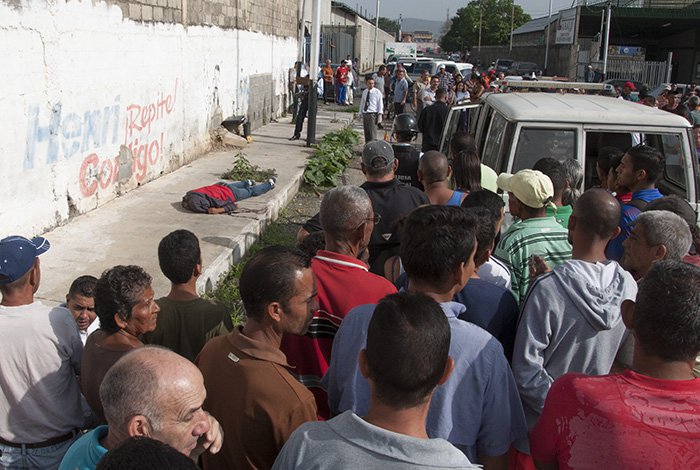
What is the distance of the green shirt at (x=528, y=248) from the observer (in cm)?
366

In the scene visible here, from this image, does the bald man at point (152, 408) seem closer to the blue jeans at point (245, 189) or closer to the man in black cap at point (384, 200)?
the man in black cap at point (384, 200)

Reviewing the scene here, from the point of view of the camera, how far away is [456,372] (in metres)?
2.30

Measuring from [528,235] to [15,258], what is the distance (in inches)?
102

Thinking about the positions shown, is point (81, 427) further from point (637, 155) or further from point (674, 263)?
point (637, 155)

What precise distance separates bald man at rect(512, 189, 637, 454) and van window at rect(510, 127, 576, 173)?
3.00 meters

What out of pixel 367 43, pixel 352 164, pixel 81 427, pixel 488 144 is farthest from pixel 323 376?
pixel 367 43

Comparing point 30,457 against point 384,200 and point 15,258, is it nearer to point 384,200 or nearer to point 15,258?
point 15,258

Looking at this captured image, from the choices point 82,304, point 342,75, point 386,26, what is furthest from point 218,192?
point 386,26

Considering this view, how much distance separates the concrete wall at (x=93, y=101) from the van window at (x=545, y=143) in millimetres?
4500

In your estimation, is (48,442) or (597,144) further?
(597,144)

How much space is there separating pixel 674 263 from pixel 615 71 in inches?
1481

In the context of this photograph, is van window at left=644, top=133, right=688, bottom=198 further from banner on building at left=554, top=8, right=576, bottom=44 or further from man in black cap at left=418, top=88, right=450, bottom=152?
banner on building at left=554, top=8, right=576, bottom=44

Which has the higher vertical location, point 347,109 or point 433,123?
point 433,123

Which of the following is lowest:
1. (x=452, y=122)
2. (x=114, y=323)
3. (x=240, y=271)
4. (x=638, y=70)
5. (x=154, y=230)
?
(x=240, y=271)
